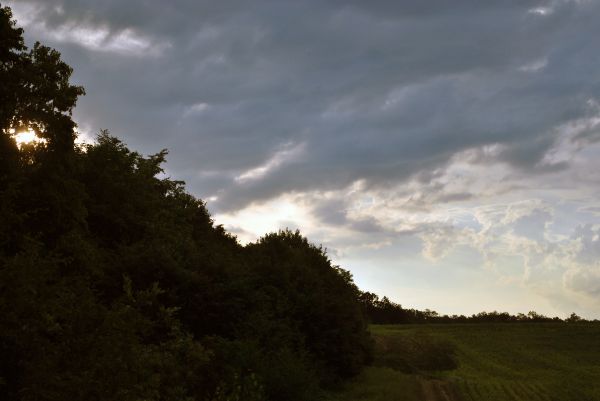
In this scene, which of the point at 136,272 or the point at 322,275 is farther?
the point at 322,275

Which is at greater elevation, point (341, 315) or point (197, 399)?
point (341, 315)

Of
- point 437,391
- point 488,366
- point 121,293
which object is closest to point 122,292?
point 121,293

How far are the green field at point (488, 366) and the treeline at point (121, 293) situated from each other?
3.68 metres

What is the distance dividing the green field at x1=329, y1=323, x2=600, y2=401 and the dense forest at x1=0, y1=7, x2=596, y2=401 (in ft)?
12.1

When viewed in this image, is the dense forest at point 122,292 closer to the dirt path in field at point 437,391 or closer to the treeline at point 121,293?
the treeline at point 121,293

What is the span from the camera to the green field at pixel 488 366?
32.3 m

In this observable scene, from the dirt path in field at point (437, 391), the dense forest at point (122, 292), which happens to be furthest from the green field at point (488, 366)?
the dense forest at point (122, 292)

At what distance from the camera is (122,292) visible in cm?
2302

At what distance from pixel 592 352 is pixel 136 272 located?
67.5 metres

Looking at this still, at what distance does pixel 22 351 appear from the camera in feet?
32.6

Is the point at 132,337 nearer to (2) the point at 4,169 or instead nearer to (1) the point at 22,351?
(1) the point at 22,351

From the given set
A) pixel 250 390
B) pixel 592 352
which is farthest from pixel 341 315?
pixel 592 352

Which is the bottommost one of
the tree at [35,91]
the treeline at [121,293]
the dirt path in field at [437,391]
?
the dirt path in field at [437,391]

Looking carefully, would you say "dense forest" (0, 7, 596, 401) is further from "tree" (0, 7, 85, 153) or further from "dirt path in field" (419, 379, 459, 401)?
"dirt path in field" (419, 379, 459, 401)
